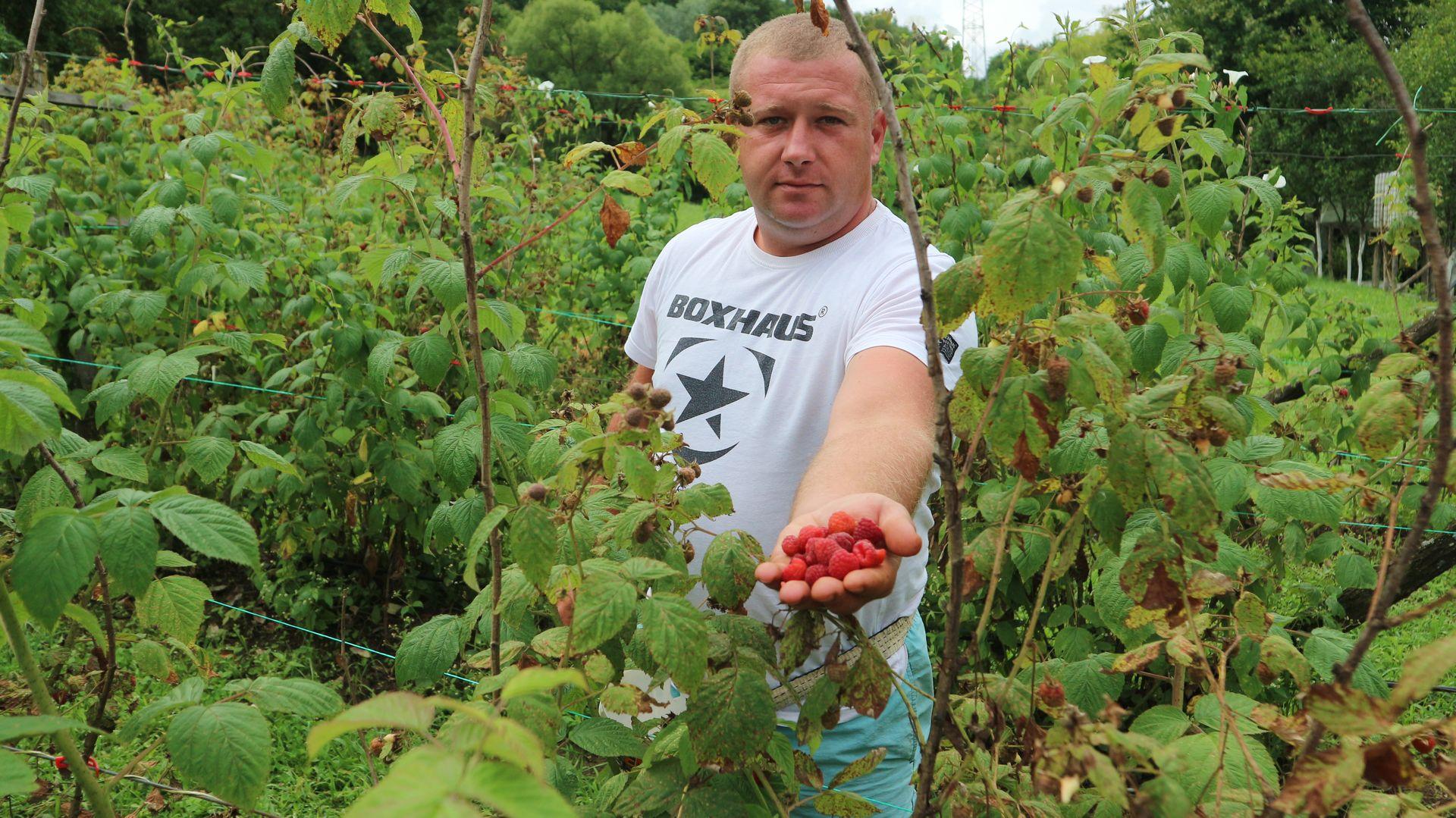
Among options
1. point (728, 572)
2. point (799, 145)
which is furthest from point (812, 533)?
point (799, 145)

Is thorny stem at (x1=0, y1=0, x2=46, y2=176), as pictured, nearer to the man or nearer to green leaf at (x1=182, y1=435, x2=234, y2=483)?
green leaf at (x1=182, y1=435, x2=234, y2=483)

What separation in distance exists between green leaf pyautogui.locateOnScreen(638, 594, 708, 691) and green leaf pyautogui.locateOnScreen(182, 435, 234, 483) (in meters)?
1.40

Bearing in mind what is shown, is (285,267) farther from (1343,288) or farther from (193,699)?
(1343,288)

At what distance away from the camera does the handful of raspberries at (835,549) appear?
39.8 inches

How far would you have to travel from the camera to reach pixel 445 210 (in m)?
2.31

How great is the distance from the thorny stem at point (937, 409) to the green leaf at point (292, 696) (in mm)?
641

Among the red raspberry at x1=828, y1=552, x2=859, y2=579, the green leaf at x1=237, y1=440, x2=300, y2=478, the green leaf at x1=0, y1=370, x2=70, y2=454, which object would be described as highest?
the green leaf at x1=0, y1=370, x2=70, y2=454

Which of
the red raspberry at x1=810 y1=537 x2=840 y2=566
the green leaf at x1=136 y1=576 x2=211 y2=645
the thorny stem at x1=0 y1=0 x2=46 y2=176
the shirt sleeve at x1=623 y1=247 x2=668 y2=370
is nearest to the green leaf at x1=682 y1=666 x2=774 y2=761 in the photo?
the red raspberry at x1=810 y1=537 x2=840 y2=566

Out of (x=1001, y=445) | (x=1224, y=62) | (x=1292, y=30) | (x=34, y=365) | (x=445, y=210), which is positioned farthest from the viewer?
(x=1224, y=62)

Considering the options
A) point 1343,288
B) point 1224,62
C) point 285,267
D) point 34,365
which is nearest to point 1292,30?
point 1224,62

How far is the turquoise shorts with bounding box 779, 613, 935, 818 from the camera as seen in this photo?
70.9 inches

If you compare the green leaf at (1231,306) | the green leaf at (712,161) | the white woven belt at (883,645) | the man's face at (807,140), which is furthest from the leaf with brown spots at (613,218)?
the green leaf at (1231,306)

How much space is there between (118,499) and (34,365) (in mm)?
454

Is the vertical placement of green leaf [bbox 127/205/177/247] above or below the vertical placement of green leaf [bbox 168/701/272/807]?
above
